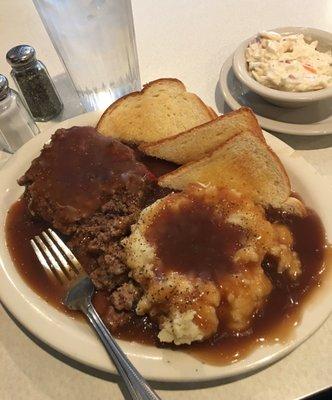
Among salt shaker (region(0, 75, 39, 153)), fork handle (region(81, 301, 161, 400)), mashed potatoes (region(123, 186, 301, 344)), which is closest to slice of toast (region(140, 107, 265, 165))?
mashed potatoes (region(123, 186, 301, 344))

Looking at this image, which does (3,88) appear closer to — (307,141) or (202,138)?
(202,138)

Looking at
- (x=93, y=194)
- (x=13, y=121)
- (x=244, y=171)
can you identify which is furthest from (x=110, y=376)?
(x=13, y=121)

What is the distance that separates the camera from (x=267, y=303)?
4.40ft

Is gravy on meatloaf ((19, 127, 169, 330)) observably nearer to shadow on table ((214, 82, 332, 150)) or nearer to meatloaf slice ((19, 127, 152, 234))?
meatloaf slice ((19, 127, 152, 234))

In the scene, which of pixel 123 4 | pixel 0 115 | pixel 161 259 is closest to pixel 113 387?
pixel 161 259

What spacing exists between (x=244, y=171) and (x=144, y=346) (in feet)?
2.36

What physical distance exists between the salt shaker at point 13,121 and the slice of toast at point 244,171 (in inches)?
31.8

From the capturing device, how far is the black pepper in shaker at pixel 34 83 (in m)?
1.93

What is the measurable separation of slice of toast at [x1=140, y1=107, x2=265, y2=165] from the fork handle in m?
0.73

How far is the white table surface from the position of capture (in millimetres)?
1312

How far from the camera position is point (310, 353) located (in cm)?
136

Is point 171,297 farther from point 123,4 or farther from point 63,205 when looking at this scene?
point 123,4

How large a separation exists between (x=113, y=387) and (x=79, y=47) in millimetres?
1481

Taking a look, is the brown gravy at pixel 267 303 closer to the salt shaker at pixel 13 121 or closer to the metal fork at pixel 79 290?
the metal fork at pixel 79 290
